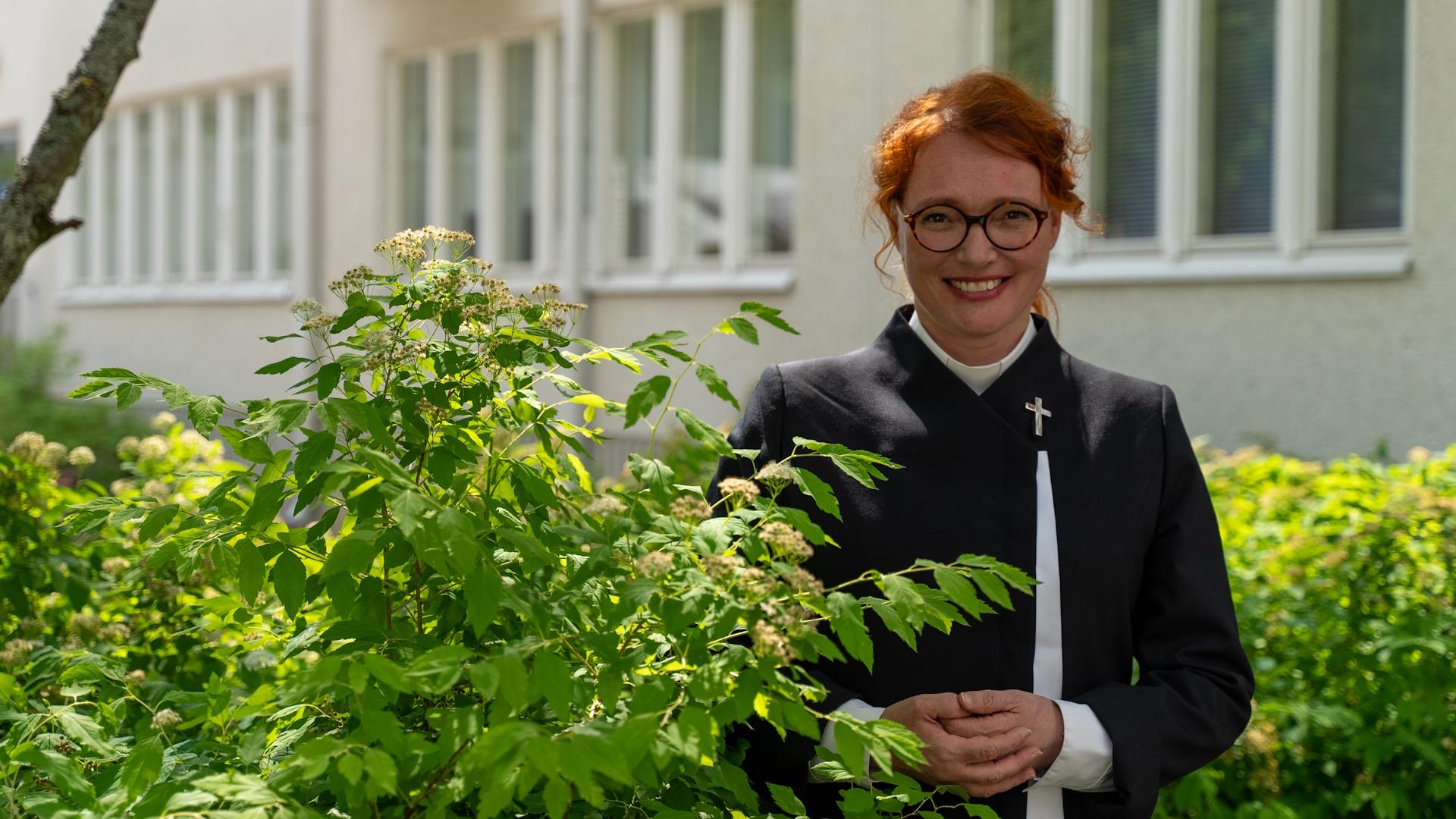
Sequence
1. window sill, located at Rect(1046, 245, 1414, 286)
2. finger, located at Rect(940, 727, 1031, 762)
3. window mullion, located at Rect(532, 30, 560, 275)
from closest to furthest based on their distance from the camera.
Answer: finger, located at Rect(940, 727, 1031, 762) < window sill, located at Rect(1046, 245, 1414, 286) < window mullion, located at Rect(532, 30, 560, 275)

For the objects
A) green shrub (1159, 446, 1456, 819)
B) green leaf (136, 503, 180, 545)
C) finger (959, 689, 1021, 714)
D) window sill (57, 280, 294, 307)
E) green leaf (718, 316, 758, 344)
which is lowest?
green shrub (1159, 446, 1456, 819)

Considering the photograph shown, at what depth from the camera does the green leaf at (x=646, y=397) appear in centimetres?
161

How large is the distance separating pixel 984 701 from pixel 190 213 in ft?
52.3

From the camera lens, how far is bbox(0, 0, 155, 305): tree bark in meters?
2.72

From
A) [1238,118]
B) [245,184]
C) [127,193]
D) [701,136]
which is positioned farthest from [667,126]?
[127,193]

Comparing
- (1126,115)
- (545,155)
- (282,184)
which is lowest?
(1126,115)

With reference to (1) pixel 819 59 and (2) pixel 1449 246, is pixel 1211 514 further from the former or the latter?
(1) pixel 819 59

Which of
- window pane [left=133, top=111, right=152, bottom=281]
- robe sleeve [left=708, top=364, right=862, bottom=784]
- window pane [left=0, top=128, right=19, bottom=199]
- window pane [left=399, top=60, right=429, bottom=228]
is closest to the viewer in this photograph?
robe sleeve [left=708, top=364, right=862, bottom=784]

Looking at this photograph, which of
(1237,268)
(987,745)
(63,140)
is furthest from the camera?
(1237,268)

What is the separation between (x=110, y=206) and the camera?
17.9m

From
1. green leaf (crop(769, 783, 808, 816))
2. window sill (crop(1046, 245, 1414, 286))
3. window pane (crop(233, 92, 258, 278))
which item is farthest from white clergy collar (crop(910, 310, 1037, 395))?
window pane (crop(233, 92, 258, 278))

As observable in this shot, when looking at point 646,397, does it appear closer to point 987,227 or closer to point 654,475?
point 654,475

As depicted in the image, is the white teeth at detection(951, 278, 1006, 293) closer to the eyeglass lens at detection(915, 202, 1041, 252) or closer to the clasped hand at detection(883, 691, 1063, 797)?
the eyeglass lens at detection(915, 202, 1041, 252)

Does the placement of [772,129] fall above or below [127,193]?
below
